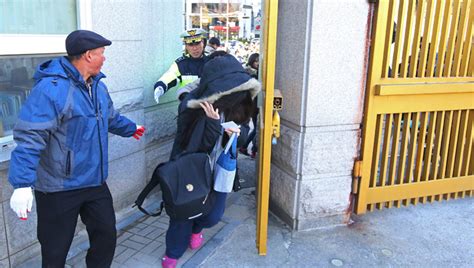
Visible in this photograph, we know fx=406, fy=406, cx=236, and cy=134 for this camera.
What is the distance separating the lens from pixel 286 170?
362 centimetres

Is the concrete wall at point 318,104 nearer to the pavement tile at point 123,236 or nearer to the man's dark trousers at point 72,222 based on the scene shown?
the pavement tile at point 123,236

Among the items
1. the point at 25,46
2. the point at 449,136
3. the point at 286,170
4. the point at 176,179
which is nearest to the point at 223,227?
the point at 286,170

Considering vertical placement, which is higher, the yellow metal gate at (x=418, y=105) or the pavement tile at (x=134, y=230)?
the yellow metal gate at (x=418, y=105)

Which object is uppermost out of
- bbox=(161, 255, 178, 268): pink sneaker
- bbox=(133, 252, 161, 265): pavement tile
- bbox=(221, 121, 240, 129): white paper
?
bbox=(221, 121, 240, 129): white paper

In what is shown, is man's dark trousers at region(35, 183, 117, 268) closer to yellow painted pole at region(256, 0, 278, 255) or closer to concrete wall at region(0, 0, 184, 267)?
concrete wall at region(0, 0, 184, 267)

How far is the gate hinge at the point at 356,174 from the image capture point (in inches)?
140

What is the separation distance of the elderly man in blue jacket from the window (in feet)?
1.87

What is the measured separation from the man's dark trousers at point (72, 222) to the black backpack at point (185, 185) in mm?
252

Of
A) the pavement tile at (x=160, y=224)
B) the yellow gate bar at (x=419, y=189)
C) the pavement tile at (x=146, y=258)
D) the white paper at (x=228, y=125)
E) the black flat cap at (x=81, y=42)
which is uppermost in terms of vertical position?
the black flat cap at (x=81, y=42)

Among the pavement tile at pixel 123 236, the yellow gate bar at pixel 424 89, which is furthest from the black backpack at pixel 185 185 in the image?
the yellow gate bar at pixel 424 89

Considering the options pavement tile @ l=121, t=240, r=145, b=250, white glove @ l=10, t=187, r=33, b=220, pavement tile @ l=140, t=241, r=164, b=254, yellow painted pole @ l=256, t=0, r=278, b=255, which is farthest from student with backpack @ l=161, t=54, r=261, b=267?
white glove @ l=10, t=187, r=33, b=220

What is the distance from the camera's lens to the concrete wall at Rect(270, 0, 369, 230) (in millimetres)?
3215

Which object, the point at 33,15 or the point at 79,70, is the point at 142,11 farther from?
the point at 79,70

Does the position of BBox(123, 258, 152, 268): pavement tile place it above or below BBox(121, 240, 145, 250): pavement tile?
below
